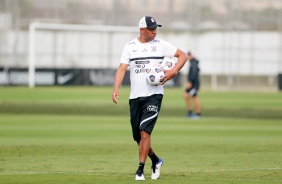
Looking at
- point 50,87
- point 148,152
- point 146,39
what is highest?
point 146,39

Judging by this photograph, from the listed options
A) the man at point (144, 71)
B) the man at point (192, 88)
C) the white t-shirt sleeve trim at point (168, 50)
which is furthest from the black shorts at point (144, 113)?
the man at point (192, 88)

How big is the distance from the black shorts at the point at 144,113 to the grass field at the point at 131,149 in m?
0.77

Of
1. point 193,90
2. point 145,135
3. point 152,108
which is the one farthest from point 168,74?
point 193,90

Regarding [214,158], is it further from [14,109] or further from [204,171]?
[14,109]

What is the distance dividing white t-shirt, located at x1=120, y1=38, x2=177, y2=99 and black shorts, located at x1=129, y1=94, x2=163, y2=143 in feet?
0.26

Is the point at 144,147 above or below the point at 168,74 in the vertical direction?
below

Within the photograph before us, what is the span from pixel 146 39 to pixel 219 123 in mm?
13938

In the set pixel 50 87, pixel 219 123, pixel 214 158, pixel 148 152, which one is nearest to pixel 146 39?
pixel 148 152

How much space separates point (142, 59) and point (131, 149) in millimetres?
5055

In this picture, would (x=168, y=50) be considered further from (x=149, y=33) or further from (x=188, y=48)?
(x=188, y=48)

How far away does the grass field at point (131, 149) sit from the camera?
12.1m

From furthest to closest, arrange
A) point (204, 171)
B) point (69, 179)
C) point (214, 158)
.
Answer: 1. point (214, 158)
2. point (204, 171)
3. point (69, 179)

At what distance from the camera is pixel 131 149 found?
16547mm

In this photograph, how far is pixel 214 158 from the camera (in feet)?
48.6
